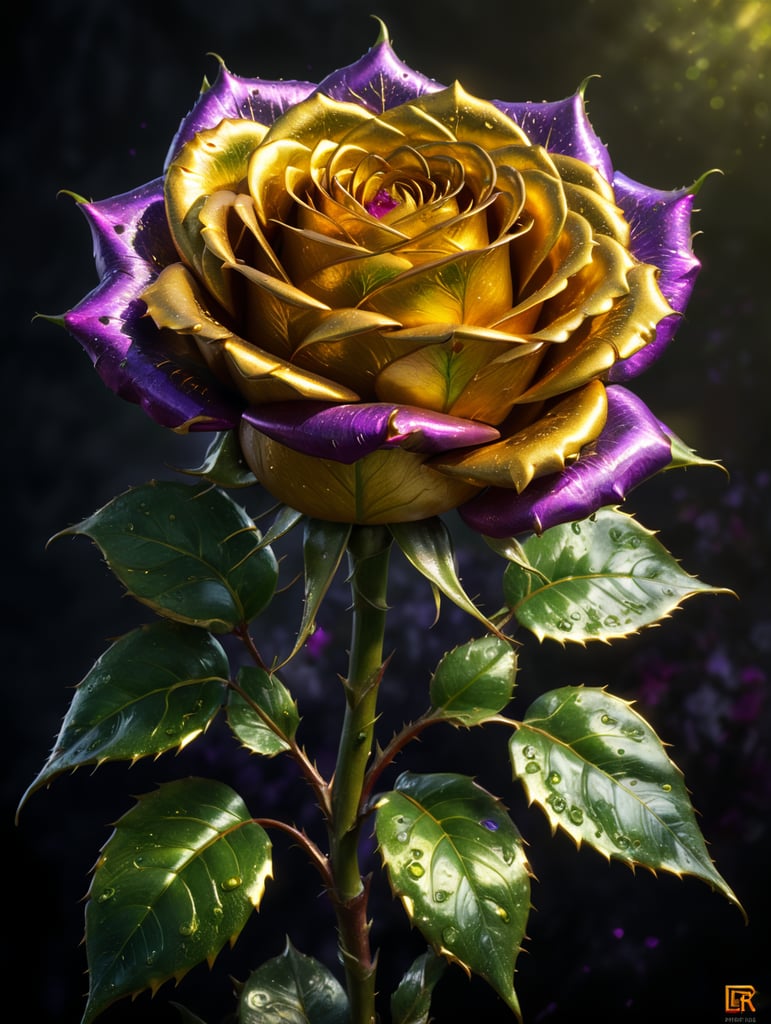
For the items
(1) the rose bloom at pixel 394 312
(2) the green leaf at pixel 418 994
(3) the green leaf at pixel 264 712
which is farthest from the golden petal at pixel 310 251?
(2) the green leaf at pixel 418 994

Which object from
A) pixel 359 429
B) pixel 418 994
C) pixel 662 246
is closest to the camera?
pixel 359 429

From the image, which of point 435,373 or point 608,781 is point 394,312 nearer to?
point 435,373

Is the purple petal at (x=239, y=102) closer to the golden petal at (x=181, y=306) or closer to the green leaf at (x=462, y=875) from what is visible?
the golden petal at (x=181, y=306)

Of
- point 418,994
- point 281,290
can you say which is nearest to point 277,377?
point 281,290

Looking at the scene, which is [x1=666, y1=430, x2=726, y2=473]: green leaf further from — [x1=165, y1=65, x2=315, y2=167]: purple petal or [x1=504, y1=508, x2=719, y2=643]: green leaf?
[x1=165, y1=65, x2=315, y2=167]: purple petal

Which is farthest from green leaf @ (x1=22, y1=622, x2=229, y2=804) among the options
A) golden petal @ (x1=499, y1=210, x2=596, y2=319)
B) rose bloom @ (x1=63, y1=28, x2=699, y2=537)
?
golden petal @ (x1=499, y1=210, x2=596, y2=319)

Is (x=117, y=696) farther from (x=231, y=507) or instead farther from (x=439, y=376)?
(x=439, y=376)

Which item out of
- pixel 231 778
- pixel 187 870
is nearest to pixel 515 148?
pixel 187 870
